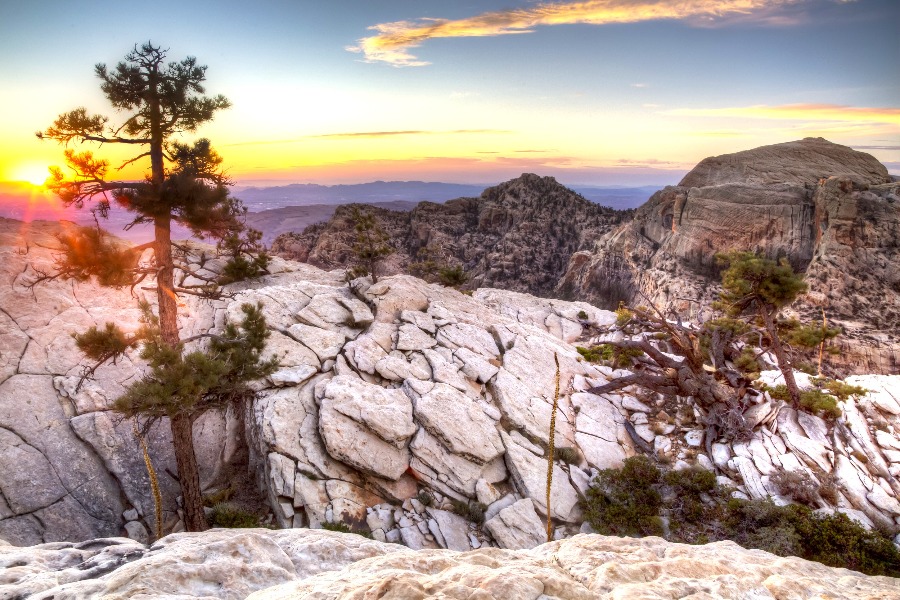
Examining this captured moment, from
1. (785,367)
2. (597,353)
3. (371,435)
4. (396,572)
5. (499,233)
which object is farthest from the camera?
(499,233)

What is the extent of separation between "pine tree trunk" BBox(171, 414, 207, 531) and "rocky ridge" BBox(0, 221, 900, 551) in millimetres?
1425

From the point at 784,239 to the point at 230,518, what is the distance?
58.7 meters

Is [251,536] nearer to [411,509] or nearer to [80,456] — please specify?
[411,509]

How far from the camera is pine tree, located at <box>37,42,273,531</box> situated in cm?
862

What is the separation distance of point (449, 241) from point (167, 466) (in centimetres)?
6101

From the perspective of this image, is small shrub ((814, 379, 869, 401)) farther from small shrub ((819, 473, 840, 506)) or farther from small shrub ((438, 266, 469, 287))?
small shrub ((438, 266, 469, 287))

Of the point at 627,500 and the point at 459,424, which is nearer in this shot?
the point at 627,500

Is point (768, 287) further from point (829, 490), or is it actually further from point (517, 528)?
point (517, 528)

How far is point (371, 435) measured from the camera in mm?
12227

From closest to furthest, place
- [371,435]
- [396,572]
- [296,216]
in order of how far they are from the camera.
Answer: [396,572], [371,435], [296,216]

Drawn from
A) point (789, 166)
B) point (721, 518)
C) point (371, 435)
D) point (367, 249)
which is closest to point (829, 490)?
point (721, 518)

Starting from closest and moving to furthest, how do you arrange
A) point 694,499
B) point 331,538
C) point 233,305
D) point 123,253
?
point 331,538 < point 123,253 < point 694,499 < point 233,305

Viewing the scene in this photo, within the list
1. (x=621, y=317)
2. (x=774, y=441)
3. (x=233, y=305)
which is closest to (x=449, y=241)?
(x=621, y=317)

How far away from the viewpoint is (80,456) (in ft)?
36.6
